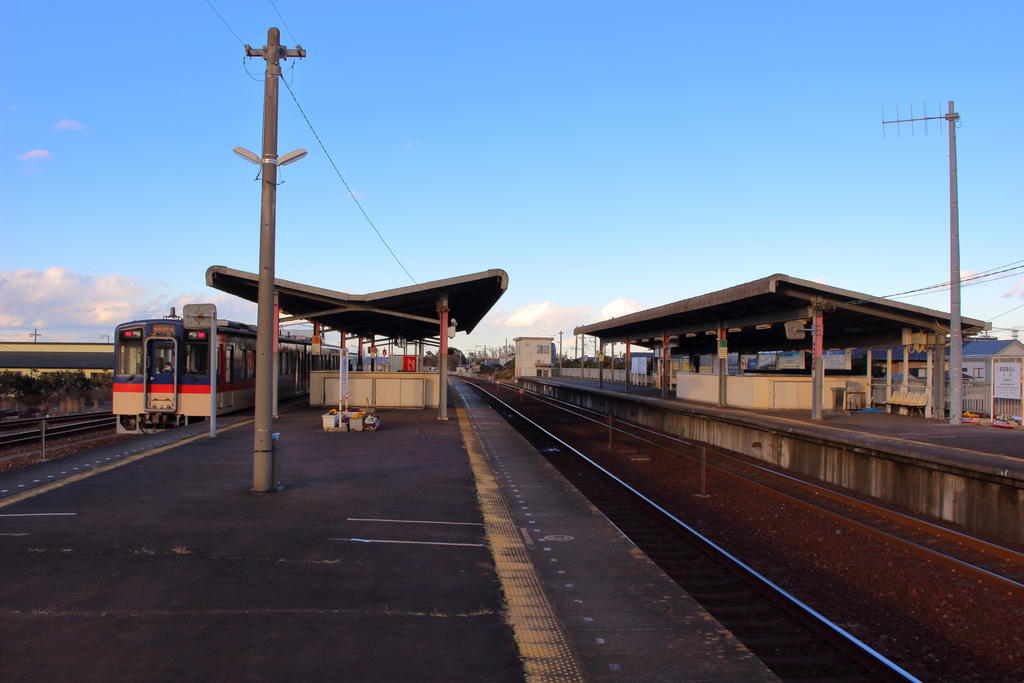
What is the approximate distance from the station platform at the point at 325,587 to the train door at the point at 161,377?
8850 millimetres

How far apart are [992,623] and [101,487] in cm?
1026

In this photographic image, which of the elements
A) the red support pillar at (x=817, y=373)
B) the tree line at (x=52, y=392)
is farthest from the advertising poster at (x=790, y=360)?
the tree line at (x=52, y=392)

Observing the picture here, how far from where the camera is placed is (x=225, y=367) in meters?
21.1

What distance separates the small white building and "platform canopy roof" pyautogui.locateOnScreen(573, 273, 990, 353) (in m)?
51.9

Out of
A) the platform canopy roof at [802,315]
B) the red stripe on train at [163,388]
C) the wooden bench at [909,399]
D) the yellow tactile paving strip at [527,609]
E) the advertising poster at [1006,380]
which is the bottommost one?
the yellow tactile paving strip at [527,609]

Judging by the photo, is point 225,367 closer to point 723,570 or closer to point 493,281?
point 493,281

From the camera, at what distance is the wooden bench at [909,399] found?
23422 mm

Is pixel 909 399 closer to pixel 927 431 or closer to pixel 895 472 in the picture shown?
pixel 927 431

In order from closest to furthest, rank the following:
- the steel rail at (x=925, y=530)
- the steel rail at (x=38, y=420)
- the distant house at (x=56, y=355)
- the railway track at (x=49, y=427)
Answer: the steel rail at (x=925, y=530) < the railway track at (x=49, y=427) < the steel rail at (x=38, y=420) < the distant house at (x=56, y=355)

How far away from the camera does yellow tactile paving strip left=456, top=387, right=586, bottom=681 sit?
446 centimetres

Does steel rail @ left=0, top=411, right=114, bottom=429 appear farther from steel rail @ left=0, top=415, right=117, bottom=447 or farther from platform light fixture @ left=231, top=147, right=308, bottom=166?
platform light fixture @ left=231, top=147, right=308, bottom=166

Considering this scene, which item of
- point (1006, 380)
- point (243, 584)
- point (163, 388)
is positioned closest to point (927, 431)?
point (1006, 380)

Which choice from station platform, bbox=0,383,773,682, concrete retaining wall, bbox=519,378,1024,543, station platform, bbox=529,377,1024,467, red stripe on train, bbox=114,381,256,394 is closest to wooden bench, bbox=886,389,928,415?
station platform, bbox=529,377,1024,467

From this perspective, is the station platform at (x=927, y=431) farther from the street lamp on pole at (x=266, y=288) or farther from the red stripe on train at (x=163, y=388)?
the red stripe on train at (x=163, y=388)
